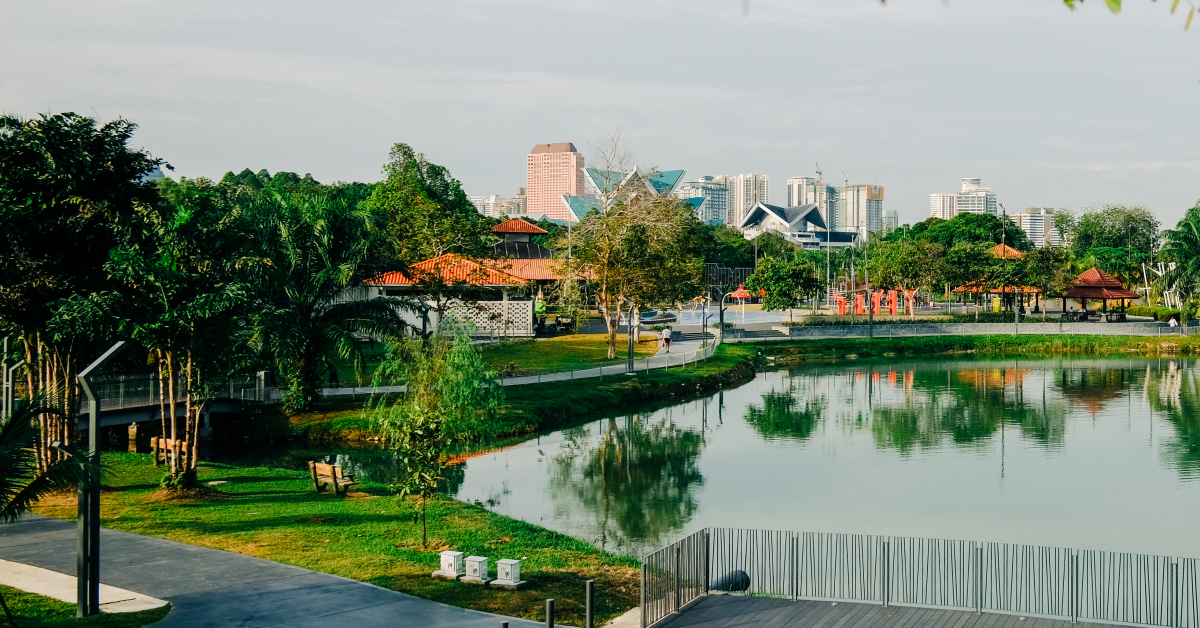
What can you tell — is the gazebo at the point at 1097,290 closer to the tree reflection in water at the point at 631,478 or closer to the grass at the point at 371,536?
the tree reflection in water at the point at 631,478

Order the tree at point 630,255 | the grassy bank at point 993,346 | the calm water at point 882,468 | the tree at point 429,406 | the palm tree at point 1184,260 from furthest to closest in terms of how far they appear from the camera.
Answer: the palm tree at point 1184,260, the grassy bank at point 993,346, the tree at point 630,255, the calm water at point 882,468, the tree at point 429,406

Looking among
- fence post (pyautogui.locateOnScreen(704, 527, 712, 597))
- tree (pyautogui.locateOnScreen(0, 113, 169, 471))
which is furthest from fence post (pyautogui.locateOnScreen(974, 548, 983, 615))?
tree (pyautogui.locateOnScreen(0, 113, 169, 471))

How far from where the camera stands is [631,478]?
28.0 metres

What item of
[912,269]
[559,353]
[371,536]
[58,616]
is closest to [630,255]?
[559,353]

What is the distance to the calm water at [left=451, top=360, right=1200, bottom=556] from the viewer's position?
22.3 m

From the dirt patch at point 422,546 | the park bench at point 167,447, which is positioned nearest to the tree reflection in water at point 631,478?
the dirt patch at point 422,546

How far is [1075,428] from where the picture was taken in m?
36.6

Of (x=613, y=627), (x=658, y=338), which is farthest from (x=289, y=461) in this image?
(x=658, y=338)

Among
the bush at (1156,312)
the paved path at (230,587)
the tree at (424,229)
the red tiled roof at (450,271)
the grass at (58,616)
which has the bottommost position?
the paved path at (230,587)

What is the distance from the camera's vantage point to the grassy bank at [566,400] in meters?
32.5

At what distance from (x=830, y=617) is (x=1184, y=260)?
252ft

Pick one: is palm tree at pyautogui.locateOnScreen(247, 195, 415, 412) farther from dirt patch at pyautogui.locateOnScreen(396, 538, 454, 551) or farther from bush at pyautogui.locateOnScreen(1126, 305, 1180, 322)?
bush at pyautogui.locateOnScreen(1126, 305, 1180, 322)

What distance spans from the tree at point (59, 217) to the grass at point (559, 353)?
19.6 meters

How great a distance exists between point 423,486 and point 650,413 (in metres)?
22.5
